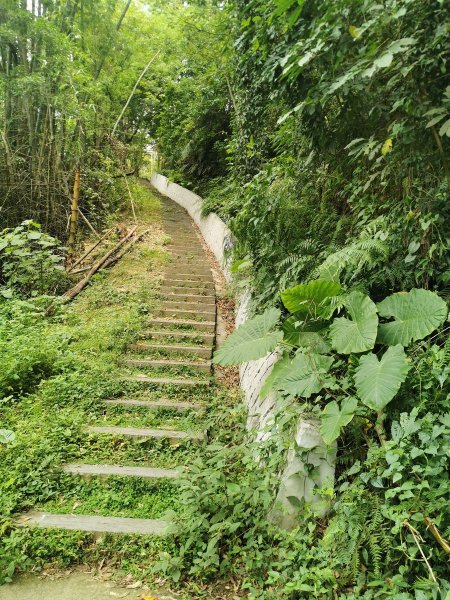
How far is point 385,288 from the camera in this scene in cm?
285

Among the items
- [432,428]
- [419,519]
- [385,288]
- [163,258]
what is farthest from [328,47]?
[163,258]

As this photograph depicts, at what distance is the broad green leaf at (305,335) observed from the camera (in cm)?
258

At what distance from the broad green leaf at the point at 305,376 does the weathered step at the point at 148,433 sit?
1.38 metres

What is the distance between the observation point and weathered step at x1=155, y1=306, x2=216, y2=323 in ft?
19.0

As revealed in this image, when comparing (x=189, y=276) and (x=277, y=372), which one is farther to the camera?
(x=189, y=276)

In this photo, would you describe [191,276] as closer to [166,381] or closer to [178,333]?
[178,333]

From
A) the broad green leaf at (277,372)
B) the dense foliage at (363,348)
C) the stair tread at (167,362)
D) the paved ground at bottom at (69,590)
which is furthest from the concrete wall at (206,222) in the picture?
the paved ground at bottom at (69,590)

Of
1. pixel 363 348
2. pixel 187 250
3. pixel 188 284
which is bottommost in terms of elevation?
pixel 188 284

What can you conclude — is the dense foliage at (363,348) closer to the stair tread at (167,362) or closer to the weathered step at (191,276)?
the stair tread at (167,362)

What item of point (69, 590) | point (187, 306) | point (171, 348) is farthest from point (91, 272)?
point (69, 590)

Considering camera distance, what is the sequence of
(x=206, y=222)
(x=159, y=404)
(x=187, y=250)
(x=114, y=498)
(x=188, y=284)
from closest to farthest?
(x=114, y=498)
(x=159, y=404)
(x=188, y=284)
(x=187, y=250)
(x=206, y=222)

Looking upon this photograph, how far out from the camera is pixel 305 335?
2646 millimetres

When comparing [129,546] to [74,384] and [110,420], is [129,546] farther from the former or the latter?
[74,384]

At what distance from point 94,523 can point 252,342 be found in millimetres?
1661
